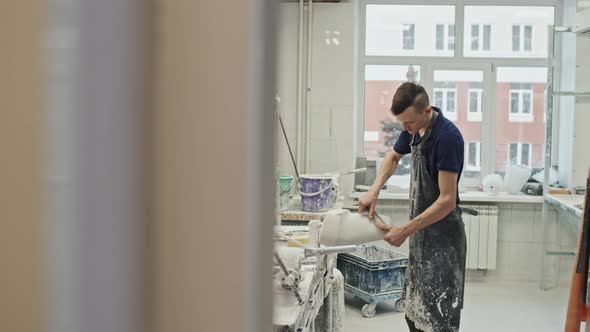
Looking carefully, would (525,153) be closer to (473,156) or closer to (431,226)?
(473,156)

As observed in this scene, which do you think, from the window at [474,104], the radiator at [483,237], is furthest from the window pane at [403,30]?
the radiator at [483,237]

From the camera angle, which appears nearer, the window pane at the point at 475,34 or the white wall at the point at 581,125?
the white wall at the point at 581,125

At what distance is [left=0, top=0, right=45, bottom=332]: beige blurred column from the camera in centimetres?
28

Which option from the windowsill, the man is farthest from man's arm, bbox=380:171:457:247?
the windowsill

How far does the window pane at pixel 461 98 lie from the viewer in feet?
18.7

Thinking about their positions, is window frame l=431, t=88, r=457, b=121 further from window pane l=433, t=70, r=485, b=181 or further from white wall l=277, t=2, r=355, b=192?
white wall l=277, t=2, r=355, b=192

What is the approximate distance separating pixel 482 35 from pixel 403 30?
0.74 meters

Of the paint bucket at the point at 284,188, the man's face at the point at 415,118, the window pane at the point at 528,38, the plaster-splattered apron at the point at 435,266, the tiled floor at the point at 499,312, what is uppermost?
the window pane at the point at 528,38

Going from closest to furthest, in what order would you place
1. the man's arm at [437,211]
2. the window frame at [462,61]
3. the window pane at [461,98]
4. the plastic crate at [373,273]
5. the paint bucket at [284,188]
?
1. the man's arm at [437,211]
2. the paint bucket at [284,188]
3. the plastic crate at [373,273]
4. the window frame at [462,61]
5. the window pane at [461,98]

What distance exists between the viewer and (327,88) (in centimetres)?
528

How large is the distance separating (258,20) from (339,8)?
5027mm

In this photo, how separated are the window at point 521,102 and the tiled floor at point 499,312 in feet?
5.18

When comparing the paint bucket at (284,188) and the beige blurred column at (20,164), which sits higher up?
the beige blurred column at (20,164)

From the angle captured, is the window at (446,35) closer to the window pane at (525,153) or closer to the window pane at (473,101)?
the window pane at (473,101)
